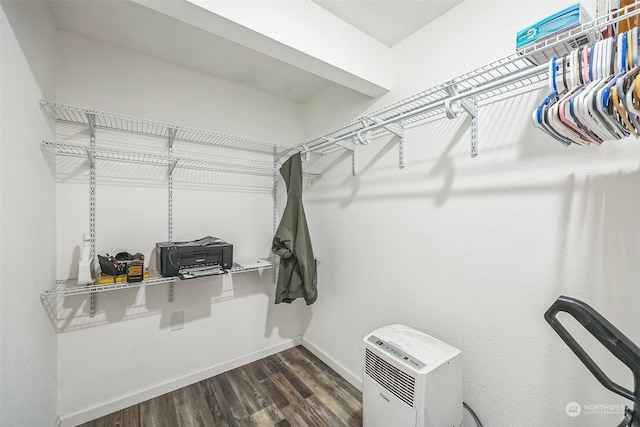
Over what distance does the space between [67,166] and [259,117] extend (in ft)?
4.85

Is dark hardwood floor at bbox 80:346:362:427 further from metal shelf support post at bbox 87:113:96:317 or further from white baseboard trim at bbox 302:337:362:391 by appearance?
metal shelf support post at bbox 87:113:96:317

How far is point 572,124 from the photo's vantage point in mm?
767

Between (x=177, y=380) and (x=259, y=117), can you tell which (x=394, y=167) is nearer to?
(x=259, y=117)

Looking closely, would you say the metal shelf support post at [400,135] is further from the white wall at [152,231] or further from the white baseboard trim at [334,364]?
the white baseboard trim at [334,364]

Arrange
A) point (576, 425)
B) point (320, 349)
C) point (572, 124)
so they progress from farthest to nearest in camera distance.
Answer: point (320, 349), point (576, 425), point (572, 124)

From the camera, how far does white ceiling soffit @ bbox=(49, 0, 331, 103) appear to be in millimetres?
1489

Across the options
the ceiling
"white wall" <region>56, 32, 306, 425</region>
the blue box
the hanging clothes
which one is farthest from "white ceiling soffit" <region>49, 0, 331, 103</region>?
the blue box

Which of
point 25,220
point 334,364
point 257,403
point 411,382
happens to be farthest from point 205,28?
point 334,364

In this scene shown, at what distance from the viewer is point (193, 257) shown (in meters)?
1.79

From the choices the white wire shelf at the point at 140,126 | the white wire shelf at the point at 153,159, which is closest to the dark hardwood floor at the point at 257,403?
the white wire shelf at the point at 153,159

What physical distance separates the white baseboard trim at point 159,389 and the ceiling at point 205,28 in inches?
95.5

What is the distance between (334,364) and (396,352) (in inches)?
46.5

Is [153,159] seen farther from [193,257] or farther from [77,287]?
[77,287]

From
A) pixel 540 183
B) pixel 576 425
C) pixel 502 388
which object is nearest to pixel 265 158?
pixel 540 183
